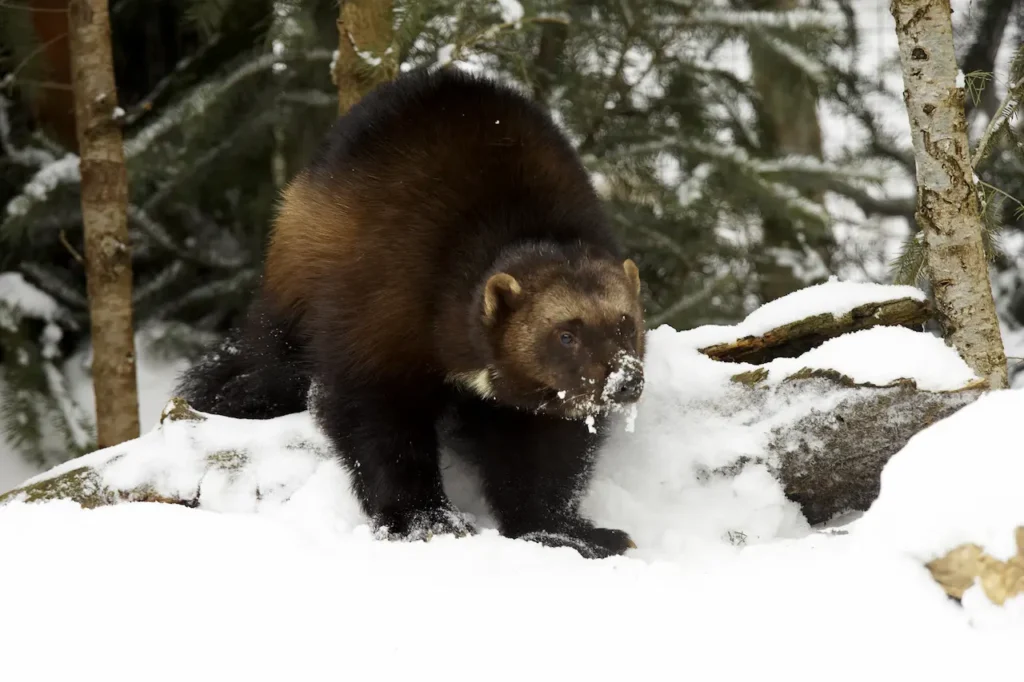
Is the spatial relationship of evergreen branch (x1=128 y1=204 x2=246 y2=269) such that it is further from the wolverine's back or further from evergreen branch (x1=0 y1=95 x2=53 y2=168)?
the wolverine's back

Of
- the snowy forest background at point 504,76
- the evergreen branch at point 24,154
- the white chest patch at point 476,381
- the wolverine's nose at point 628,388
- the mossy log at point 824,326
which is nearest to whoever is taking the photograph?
the wolverine's nose at point 628,388

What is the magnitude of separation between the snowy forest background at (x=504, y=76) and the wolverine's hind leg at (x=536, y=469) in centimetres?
156

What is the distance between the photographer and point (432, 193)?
2.76 meters

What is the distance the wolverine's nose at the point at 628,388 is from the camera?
2.39m

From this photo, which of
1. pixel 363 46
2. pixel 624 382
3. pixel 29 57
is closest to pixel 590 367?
pixel 624 382

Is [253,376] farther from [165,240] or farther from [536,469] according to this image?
[165,240]

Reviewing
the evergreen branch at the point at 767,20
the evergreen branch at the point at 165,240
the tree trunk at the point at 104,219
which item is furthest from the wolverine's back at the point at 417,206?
the evergreen branch at the point at 165,240

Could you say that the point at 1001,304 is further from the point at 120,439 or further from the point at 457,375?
the point at 120,439

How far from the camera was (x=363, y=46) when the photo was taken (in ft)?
12.4

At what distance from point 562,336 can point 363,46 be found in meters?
1.78

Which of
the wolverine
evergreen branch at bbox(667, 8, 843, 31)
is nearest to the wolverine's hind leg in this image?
the wolverine

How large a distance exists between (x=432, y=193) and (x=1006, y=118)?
1.58m

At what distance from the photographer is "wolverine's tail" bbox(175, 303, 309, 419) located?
324cm

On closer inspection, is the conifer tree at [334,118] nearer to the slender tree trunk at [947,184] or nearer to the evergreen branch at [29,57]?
the evergreen branch at [29,57]
